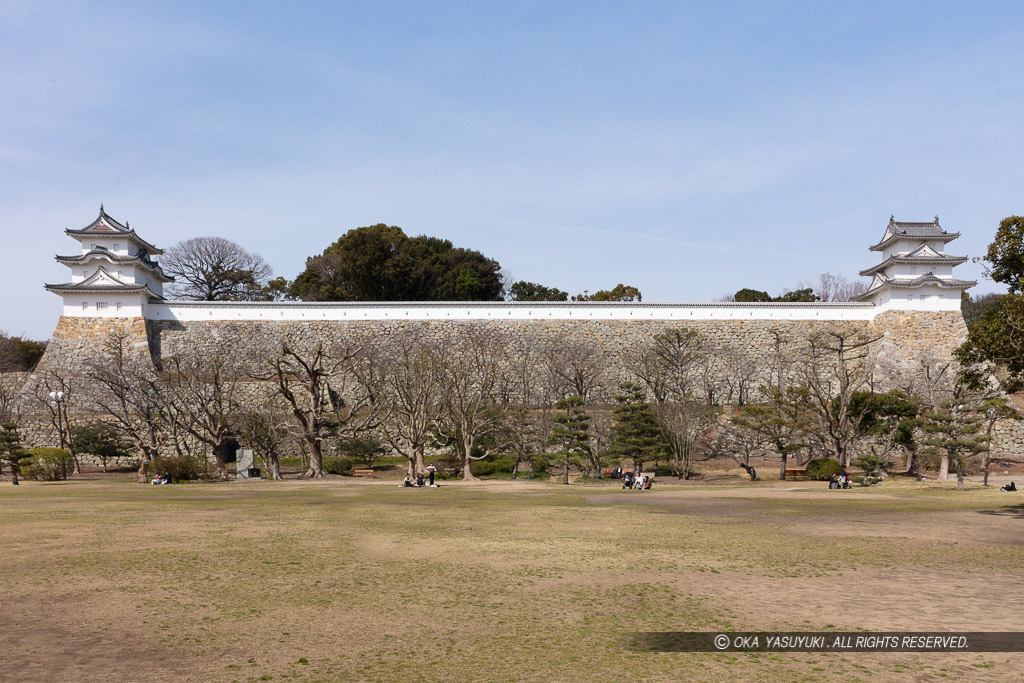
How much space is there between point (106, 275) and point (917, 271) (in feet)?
176

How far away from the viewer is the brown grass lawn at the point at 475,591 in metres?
5.70

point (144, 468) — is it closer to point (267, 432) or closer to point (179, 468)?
point (179, 468)

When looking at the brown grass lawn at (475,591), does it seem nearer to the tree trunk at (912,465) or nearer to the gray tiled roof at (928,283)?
the tree trunk at (912,465)

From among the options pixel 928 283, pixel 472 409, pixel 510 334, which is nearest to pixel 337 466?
pixel 472 409

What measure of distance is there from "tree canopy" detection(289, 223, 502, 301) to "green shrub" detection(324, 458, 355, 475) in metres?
26.7

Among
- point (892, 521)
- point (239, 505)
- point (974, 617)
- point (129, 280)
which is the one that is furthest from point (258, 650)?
point (129, 280)

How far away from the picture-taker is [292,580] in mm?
8492

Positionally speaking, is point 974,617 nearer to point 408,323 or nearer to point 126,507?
point 126,507

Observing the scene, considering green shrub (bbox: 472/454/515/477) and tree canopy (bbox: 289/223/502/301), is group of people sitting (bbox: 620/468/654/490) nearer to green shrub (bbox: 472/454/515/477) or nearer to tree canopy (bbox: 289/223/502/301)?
green shrub (bbox: 472/454/515/477)

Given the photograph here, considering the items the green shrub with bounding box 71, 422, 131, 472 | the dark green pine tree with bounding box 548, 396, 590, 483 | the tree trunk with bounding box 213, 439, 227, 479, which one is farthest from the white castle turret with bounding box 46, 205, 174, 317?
the dark green pine tree with bounding box 548, 396, 590, 483

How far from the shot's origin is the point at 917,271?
150ft

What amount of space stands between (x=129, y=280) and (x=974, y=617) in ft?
162

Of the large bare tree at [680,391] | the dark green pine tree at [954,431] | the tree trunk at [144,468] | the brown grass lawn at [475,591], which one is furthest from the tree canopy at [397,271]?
the brown grass lawn at [475,591]

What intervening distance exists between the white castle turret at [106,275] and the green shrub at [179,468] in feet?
65.5
